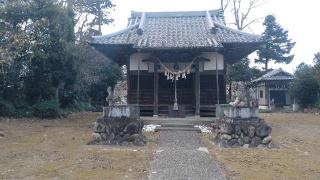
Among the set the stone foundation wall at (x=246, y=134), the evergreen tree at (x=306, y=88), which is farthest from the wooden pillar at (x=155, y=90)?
A: the evergreen tree at (x=306, y=88)

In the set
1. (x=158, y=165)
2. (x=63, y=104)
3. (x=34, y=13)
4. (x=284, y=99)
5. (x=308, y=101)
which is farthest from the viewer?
(x=284, y=99)

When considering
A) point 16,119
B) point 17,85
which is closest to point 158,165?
point 16,119

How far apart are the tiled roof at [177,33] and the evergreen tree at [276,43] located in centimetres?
2445

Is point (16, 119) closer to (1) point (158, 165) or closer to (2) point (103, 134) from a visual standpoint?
(2) point (103, 134)

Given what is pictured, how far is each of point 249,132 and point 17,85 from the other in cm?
1496

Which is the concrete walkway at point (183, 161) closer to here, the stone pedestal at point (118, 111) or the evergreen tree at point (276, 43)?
the stone pedestal at point (118, 111)

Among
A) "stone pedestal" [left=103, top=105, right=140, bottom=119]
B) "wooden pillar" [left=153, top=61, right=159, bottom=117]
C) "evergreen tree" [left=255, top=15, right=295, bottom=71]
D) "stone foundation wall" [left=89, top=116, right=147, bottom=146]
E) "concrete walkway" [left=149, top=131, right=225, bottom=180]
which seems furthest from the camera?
"evergreen tree" [left=255, top=15, right=295, bottom=71]

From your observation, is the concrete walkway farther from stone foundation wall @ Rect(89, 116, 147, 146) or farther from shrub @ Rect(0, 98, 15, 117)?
shrub @ Rect(0, 98, 15, 117)

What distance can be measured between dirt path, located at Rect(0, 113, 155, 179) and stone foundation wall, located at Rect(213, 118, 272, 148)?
8.68ft

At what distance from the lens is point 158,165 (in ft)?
31.2

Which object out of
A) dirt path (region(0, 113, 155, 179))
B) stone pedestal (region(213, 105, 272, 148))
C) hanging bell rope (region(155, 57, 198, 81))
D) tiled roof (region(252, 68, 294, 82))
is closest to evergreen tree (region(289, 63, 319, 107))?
tiled roof (region(252, 68, 294, 82))

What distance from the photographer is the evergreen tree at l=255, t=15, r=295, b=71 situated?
46594 mm

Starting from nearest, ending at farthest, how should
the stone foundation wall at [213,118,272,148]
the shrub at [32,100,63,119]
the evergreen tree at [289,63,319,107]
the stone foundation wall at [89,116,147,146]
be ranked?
the stone foundation wall at [213,118,272,148], the stone foundation wall at [89,116,147,146], the shrub at [32,100,63,119], the evergreen tree at [289,63,319,107]

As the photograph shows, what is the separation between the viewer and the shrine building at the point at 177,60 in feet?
61.9
